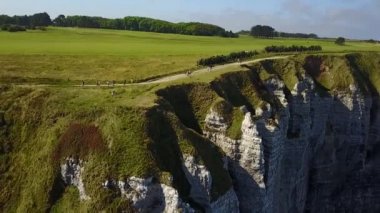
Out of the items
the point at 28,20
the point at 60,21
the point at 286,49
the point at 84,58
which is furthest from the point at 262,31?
the point at 84,58

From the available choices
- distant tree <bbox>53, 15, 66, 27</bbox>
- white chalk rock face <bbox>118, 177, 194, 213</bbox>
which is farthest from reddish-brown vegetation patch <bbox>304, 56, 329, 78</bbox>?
distant tree <bbox>53, 15, 66, 27</bbox>

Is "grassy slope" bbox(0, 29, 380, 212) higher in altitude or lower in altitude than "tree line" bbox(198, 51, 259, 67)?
lower

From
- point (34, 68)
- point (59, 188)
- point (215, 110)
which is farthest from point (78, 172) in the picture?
point (34, 68)

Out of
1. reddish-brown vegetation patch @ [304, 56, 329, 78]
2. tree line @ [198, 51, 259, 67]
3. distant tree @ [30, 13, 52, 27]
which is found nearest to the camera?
tree line @ [198, 51, 259, 67]

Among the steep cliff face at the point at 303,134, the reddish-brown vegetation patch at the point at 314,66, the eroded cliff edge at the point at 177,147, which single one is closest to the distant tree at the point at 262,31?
the steep cliff face at the point at 303,134

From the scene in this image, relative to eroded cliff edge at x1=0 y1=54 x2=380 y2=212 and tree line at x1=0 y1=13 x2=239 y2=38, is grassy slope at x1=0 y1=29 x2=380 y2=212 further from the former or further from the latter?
tree line at x1=0 y1=13 x2=239 y2=38

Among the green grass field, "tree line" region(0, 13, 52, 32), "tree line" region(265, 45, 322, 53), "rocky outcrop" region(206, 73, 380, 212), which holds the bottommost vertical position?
"rocky outcrop" region(206, 73, 380, 212)

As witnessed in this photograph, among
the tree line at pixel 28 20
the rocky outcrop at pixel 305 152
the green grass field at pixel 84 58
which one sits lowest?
the rocky outcrop at pixel 305 152

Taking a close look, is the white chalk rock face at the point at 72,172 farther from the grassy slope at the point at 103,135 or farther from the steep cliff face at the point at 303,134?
the steep cliff face at the point at 303,134
